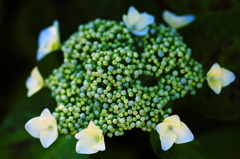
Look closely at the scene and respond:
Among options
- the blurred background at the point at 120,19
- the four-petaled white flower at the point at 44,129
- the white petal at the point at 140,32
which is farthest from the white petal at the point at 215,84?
the four-petaled white flower at the point at 44,129

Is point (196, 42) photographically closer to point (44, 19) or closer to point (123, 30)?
point (123, 30)

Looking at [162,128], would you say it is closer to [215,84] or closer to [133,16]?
[215,84]

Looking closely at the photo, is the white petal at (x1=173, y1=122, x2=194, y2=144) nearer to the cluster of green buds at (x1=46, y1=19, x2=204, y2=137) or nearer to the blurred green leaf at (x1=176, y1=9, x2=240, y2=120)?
the cluster of green buds at (x1=46, y1=19, x2=204, y2=137)

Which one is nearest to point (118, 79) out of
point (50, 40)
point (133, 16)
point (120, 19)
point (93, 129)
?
point (93, 129)

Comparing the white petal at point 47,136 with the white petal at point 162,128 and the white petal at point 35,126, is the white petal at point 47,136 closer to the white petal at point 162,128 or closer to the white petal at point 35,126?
the white petal at point 35,126

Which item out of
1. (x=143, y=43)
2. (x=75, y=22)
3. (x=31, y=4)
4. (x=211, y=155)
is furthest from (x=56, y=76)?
(x=211, y=155)

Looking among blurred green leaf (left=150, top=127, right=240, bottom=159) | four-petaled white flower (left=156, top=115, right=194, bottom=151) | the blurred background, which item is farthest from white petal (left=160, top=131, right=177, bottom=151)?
blurred green leaf (left=150, top=127, right=240, bottom=159)

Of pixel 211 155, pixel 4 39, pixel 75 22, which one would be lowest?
pixel 211 155
